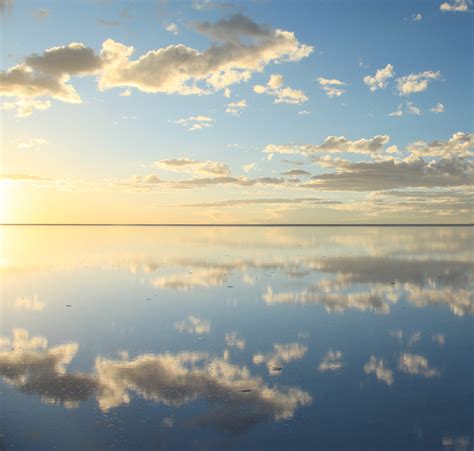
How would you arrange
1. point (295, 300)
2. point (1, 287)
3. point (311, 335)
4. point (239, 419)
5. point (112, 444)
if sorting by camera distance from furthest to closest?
point (1, 287) → point (295, 300) → point (311, 335) → point (239, 419) → point (112, 444)

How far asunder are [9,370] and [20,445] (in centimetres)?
507

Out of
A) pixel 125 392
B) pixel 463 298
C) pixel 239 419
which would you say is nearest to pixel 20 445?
pixel 125 392

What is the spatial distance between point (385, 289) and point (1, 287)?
86.3 feet

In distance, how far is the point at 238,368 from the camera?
14023mm

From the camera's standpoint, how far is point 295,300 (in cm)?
2517

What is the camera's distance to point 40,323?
20.6m

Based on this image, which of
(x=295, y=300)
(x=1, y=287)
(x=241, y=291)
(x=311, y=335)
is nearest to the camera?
(x=311, y=335)

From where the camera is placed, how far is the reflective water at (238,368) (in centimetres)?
1009

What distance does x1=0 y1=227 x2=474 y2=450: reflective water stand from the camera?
1009 centimetres

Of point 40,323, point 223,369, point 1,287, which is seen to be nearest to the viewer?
point 223,369

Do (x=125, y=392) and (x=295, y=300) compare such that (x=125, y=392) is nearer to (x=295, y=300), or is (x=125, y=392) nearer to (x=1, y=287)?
(x=295, y=300)

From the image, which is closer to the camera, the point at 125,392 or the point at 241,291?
the point at 125,392

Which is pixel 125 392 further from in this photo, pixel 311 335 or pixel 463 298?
pixel 463 298

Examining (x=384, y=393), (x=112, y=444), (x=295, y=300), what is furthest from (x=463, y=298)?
(x=112, y=444)
